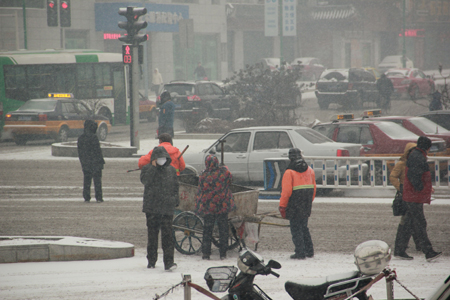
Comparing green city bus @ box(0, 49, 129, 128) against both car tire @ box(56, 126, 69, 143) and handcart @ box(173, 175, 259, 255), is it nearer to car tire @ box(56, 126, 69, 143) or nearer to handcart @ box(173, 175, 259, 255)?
car tire @ box(56, 126, 69, 143)

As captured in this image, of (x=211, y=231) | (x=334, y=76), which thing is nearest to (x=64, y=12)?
(x=334, y=76)

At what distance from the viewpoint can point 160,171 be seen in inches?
300

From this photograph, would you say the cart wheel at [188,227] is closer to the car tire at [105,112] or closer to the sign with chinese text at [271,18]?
the car tire at [105,112]

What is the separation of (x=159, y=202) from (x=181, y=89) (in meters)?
18.7

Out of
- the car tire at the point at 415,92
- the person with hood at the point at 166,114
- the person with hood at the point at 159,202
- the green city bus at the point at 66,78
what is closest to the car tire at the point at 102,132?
the green city bus at the point at 66,78

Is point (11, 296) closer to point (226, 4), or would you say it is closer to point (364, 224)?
point (364, 224)

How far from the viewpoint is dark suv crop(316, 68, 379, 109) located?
28.8 m

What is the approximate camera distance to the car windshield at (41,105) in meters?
22.1

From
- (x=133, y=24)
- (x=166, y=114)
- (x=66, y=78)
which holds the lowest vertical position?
(x=166, y=114)

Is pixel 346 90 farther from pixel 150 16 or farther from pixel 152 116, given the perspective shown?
pixel 150 16

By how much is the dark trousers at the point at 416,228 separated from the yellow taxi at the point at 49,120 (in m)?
16.3

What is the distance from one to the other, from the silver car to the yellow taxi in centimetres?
1012

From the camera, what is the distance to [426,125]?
14734mm

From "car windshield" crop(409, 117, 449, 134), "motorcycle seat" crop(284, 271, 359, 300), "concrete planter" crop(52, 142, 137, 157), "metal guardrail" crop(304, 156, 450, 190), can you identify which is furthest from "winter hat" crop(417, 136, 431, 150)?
"concrete planter" crop(52, 142, 137, 157)
